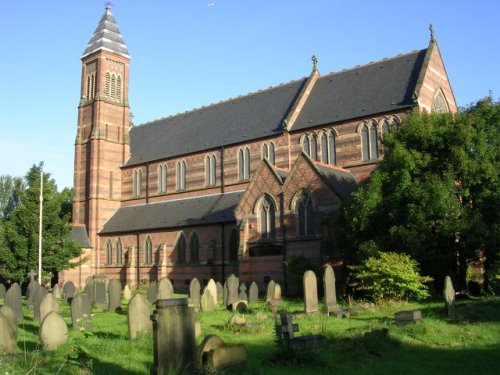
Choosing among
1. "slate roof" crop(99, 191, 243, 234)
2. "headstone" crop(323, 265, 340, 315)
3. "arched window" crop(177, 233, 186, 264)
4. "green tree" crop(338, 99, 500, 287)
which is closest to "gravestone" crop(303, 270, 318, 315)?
"headstone" crop(323, 265, 340, 315)

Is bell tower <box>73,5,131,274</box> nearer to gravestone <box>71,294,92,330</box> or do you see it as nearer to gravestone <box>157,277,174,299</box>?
gravestone <box>157,277,174,299</box>

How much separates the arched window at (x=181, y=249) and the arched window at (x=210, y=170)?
15.5 ft

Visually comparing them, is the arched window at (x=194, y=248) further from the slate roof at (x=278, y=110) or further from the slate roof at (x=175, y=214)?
the slate roof at (x=278, y=110)

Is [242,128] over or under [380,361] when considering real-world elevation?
over

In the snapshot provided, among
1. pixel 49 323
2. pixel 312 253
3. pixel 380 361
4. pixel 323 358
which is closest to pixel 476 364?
pixel 380 361

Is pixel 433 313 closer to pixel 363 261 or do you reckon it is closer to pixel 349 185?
pixel 363 261

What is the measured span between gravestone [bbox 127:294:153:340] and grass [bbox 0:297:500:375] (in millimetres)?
376

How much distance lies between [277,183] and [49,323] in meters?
18.1

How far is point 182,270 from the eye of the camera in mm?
37438

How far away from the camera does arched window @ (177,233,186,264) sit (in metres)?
37.8

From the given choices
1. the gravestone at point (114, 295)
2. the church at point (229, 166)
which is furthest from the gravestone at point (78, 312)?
the church at point (229, 166)

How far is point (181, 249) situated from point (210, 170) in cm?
629

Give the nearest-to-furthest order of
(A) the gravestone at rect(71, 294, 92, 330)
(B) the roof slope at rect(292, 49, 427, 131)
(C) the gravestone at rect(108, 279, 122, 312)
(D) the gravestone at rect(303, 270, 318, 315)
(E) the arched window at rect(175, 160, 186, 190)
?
1. (A) the gravestone at rect(71, 294, 92, 330)
2. (D) the gravestone at rect(303, 270, 318, 315)
3. (C) the gravestone at rect(108, 279, 122, 312)
4. (B) the roof slope at rect(292, 49, 427, 131)
5. (E) the arched window at rect(175, 160, 186, 190)

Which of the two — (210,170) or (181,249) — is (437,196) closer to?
(181,249)
